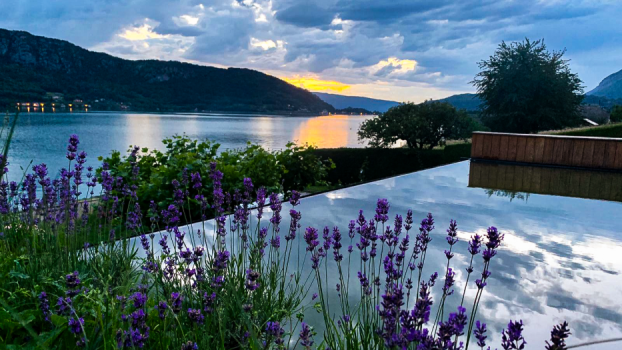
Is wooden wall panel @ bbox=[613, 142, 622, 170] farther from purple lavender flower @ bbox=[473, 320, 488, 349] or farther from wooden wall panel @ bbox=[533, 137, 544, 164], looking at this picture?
purple lavender flower @ bbox=[473, 320, 488, 349]

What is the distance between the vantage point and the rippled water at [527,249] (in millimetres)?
2500

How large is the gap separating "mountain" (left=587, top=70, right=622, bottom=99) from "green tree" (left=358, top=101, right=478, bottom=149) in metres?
183

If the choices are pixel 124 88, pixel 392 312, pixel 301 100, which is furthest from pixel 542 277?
pixel 301 100

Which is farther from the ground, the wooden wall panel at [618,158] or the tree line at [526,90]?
the tree line at [526,90]

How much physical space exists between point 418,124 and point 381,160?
289cm

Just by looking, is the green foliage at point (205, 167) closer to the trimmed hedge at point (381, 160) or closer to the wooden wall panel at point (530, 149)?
the wooden wall panel at point (530, 149)

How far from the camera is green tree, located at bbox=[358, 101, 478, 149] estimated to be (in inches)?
714

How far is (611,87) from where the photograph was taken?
182875mm

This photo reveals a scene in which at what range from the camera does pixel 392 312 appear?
1010 mm

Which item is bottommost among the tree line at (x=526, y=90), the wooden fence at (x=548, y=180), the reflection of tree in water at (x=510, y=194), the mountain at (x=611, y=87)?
the reflection of tree in water at (x=510, y=194)

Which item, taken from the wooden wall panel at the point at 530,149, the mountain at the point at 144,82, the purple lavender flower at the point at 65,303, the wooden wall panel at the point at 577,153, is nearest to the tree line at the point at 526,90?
the wooden wall panel at the point at 530,149

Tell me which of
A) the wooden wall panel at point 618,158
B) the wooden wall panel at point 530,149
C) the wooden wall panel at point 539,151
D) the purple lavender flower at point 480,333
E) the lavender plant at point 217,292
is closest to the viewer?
the purple lavender flower at point 480,333

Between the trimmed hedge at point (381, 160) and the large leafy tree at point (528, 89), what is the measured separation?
33.5ft

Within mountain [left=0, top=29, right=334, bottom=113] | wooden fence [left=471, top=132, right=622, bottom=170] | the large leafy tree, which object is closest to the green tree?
the large leafy tree
